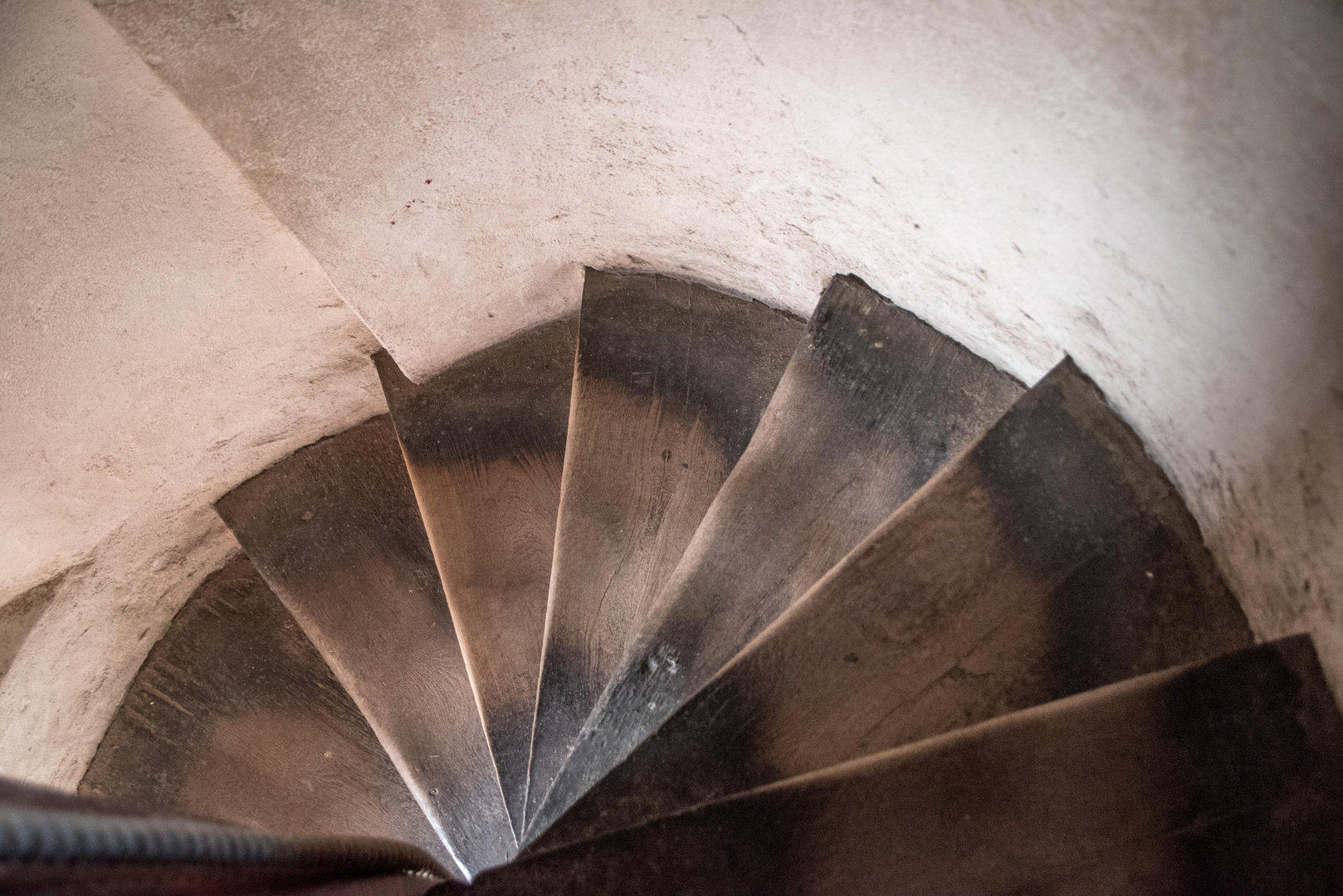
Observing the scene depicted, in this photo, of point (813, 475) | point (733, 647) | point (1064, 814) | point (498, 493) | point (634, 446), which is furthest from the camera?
point (498, 493)

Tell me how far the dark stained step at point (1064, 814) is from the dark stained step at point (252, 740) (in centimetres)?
134

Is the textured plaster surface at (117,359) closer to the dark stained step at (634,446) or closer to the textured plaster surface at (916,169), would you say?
the textured plaster surface at (916,169)

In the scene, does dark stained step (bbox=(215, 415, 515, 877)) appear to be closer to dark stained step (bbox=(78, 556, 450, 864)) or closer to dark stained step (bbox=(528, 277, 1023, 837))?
dark stained step (bbox=(78, 556, 450, 864))

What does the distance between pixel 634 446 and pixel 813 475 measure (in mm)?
592

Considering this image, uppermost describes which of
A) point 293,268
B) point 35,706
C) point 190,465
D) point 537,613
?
point 293,268

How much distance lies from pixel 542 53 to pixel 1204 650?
1.80m

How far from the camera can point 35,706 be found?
2428 mm

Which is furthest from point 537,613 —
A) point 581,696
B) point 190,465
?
point 190,465

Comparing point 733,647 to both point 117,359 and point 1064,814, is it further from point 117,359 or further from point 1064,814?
point 117,359

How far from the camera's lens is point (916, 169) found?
61.7 inches

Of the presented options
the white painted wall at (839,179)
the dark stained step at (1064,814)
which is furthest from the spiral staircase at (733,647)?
the white painted wall at (839,179)

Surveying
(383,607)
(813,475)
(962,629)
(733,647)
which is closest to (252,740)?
(383,607)

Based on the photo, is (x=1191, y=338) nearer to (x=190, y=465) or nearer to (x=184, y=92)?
(x=184, y=92)

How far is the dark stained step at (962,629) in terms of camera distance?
1.56 meters
